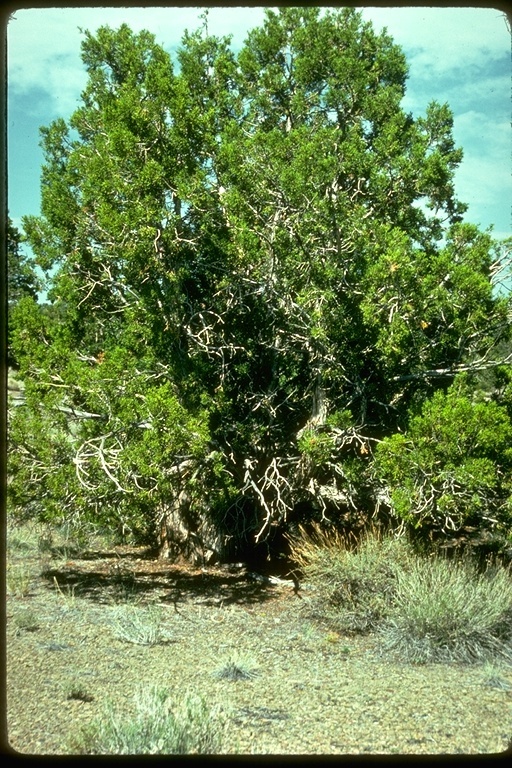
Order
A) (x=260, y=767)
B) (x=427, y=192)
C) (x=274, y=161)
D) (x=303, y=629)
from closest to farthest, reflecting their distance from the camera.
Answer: (x=260, y=767)
(x=303, y=629)
(x=274, y=161)
(x=427, y=192)

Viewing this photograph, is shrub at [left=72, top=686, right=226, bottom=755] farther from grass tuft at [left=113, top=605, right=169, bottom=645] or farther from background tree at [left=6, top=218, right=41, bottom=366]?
background tree at [left=6, top=218, right=41, bottom=366]

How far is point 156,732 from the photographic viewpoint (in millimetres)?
4664

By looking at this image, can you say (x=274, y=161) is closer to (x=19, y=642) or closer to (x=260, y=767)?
(x=19, y=642)

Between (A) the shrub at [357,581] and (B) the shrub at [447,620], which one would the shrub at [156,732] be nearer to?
(B) the shrub at [447,620]

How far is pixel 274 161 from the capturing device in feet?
28.6

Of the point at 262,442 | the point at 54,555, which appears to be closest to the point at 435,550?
the point at 262,442

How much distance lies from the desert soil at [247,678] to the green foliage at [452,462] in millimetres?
1628

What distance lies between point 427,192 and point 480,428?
15.3 feet

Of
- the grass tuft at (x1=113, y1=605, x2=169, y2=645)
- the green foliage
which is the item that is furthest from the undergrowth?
the grass tuft at (x1=113, y1=605, x2=169, y2=645)

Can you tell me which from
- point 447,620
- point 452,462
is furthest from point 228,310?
point 447,620

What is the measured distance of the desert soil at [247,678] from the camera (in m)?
5.09

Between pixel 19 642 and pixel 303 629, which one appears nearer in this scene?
pixel 19 642

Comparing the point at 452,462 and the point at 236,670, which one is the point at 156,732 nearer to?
the point at 236,670

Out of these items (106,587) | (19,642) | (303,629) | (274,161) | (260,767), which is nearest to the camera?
(260,767)
